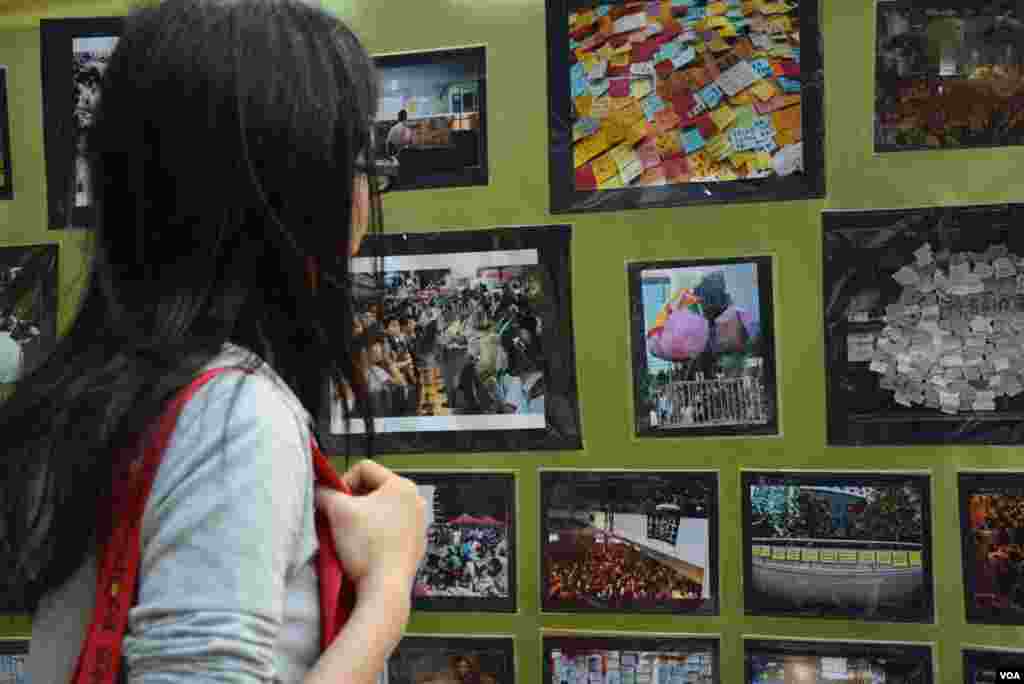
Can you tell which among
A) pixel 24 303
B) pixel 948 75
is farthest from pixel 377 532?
pixel 24 303

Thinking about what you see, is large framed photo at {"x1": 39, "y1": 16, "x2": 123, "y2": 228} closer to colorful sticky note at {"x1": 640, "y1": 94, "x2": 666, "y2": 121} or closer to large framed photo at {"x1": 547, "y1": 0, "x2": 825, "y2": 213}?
large framed photo at {"x1": 547, "y1": 0, "x2": 825, "y2": 213}

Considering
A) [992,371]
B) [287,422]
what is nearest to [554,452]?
[992,371]

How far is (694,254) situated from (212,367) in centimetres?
94

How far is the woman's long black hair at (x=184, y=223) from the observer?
0.65 metres

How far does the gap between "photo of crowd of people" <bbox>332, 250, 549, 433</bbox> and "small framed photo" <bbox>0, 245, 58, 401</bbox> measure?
0.52 metres

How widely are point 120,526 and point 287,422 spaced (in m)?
0.12

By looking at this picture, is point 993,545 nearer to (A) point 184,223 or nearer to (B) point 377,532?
(B) point 377,532

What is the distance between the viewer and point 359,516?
0.72 meters

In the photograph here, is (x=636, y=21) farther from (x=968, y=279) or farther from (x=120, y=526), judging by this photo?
(x=120, y=526)

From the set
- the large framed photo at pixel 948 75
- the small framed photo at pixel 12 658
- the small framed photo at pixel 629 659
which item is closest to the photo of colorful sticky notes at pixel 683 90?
the large framed photo at pixel 948 75

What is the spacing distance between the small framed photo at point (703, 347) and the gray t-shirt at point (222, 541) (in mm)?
893

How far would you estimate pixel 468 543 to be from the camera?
1554mm

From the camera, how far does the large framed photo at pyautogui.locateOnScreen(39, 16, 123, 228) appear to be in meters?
1.65

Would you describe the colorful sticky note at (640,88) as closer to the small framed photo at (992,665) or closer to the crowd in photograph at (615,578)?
the crowd in photograph at (615,578)
